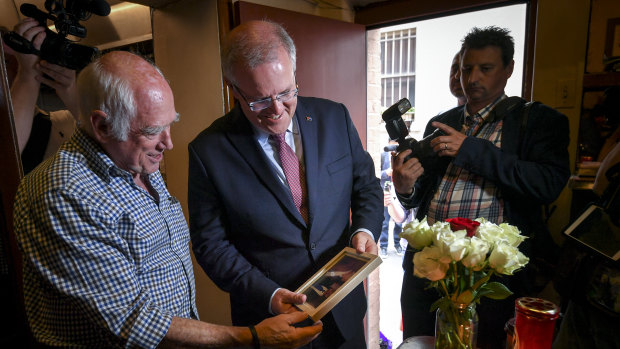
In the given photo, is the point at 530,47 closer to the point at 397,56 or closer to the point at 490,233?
the point at 490,233

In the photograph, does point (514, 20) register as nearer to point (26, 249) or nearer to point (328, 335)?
point (328, 335)

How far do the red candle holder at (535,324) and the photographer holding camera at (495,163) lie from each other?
413 millimetres

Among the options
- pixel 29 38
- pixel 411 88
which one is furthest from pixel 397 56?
pixel 29 38

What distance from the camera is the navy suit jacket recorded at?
3.79ft

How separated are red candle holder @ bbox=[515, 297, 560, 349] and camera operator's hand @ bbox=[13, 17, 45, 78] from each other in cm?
174

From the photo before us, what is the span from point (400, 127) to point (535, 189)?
0.54 meters

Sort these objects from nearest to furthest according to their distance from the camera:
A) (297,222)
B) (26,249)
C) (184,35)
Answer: (26,249) → (297,222) → (184,35)

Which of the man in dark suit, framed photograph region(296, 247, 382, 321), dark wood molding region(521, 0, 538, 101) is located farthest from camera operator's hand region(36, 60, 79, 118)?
dark wood molding region(521, 0, 538, 101)

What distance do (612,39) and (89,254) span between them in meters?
2.25

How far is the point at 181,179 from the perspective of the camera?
2201 millimetres

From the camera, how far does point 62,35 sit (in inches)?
50.5

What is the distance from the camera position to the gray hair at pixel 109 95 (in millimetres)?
853

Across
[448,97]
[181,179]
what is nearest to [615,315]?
[181,179]

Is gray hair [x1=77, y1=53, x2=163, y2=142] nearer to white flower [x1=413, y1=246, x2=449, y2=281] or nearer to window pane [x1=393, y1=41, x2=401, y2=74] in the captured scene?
white flower [x1=413, y1=246, x2=449, y2=281]
